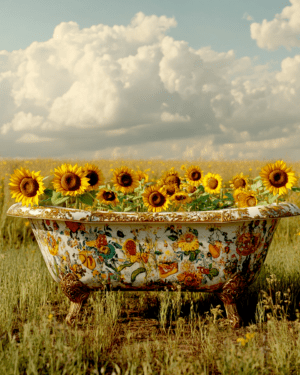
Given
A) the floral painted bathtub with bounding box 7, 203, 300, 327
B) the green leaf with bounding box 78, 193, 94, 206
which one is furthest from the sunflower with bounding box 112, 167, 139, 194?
the floral painted bathtub with bounding box 7, 203, 300, 327

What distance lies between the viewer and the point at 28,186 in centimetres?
276

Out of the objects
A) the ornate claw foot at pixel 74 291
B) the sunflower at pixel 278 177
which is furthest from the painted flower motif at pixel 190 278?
the sunflower at pixel 278 177

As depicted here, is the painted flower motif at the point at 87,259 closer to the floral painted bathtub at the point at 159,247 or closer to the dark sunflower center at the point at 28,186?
the floral painted bathtub at the point at 159,247

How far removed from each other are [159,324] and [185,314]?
298mm

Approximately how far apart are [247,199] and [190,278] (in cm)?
99

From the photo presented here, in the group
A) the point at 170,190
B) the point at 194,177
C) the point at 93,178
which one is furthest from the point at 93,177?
the point at 194,177

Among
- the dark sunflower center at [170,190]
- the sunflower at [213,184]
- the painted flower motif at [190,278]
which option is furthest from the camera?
the sunflower at [213,184]

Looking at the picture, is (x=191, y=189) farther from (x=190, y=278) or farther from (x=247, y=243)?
(x=190, y=278)

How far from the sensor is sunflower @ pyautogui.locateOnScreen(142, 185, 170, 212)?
3.02 meters

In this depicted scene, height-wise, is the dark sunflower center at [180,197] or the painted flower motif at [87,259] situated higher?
the dark sunflower center at [180,197]

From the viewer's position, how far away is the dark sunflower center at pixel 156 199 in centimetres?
301

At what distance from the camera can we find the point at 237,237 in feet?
8.71

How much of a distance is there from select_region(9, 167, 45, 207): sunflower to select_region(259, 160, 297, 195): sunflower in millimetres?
1668

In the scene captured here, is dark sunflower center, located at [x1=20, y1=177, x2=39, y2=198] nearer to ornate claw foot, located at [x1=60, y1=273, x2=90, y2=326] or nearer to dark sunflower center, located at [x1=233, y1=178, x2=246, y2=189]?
ornate claw foot, located at [x1=60, y1=273, x2=90, y2=326]
